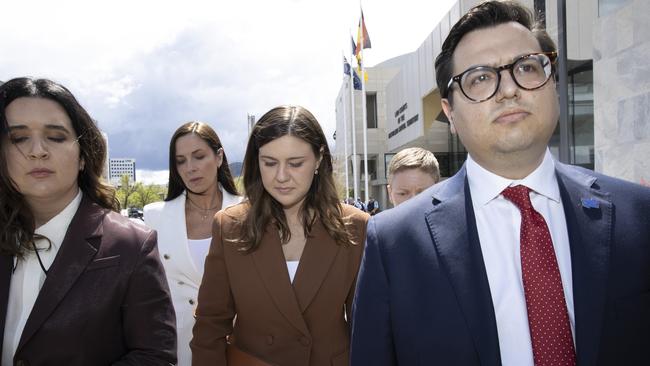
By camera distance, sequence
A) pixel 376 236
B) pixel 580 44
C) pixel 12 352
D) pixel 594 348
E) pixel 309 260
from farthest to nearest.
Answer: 1. pixel 580 44
2. pixel 309 260
3. pixel 12 352
4. pixel 376 236
5. pixel 594 348

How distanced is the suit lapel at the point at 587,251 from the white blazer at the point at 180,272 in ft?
8.77

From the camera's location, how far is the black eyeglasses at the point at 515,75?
5.23 ft

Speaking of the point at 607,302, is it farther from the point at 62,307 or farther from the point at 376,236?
the point at 62,307

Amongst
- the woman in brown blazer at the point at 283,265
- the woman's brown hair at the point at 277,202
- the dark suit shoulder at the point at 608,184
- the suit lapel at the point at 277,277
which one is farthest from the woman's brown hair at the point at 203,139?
the dark suit shoulder at the point at 608,184

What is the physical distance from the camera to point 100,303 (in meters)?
1.83

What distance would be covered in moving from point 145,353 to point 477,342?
1.31m

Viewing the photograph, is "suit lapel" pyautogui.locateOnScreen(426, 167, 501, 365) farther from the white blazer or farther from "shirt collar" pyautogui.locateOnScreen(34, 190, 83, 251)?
the white blazer

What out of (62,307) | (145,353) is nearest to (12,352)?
(62,307)

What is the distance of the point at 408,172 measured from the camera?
3432 millimetres

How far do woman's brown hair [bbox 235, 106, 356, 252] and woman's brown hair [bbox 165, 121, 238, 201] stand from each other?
1.24 meters

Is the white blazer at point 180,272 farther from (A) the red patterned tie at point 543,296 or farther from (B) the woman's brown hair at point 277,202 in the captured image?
(A) the red patterned tie at point 543,296

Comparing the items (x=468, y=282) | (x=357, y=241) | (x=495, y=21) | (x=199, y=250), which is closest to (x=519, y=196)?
(x=468, y=282)

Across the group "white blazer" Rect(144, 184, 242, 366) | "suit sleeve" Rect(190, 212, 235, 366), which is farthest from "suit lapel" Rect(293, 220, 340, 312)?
"white blazer" Rect(144, 184, 242, 366)

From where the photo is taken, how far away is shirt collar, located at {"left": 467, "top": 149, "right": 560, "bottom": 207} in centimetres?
167
